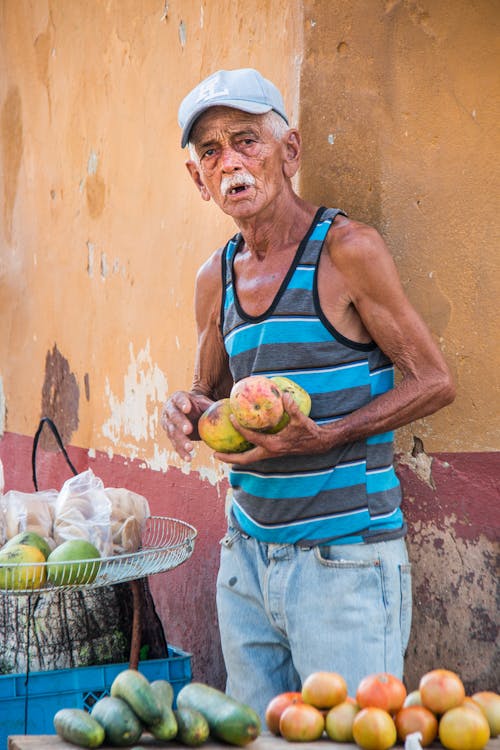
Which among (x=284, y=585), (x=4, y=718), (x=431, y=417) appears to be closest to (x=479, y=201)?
(x=431, y=417)

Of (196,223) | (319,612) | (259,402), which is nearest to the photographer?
(259,402)

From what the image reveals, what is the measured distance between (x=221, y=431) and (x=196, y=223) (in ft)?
5.63

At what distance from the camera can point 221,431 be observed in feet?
8.47

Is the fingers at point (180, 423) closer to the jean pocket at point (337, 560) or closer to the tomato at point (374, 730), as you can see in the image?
the jean pocket at point (337, 560)

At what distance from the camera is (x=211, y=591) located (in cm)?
396

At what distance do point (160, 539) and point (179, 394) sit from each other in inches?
39.2

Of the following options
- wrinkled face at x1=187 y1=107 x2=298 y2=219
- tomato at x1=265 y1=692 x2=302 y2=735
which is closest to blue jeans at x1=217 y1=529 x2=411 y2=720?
tomato at x1=265 y1=692 x2=302 y2=735

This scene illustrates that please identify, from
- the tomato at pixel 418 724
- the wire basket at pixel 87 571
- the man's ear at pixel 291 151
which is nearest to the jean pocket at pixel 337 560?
the wire basket at pixel 87 571

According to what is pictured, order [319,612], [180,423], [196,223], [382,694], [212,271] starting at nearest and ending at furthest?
1. [382,694]
2. [319,612]
3. [180,423]
4. [212,271]
5. [196,223]

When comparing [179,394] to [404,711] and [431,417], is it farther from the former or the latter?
[404,711]

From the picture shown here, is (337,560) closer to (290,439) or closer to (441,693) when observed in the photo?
(290,439)

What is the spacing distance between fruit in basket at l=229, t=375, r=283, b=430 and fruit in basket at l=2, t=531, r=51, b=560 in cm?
98

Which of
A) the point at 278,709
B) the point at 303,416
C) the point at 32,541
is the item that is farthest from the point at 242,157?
the point at 278,709

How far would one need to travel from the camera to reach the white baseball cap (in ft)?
8.61
